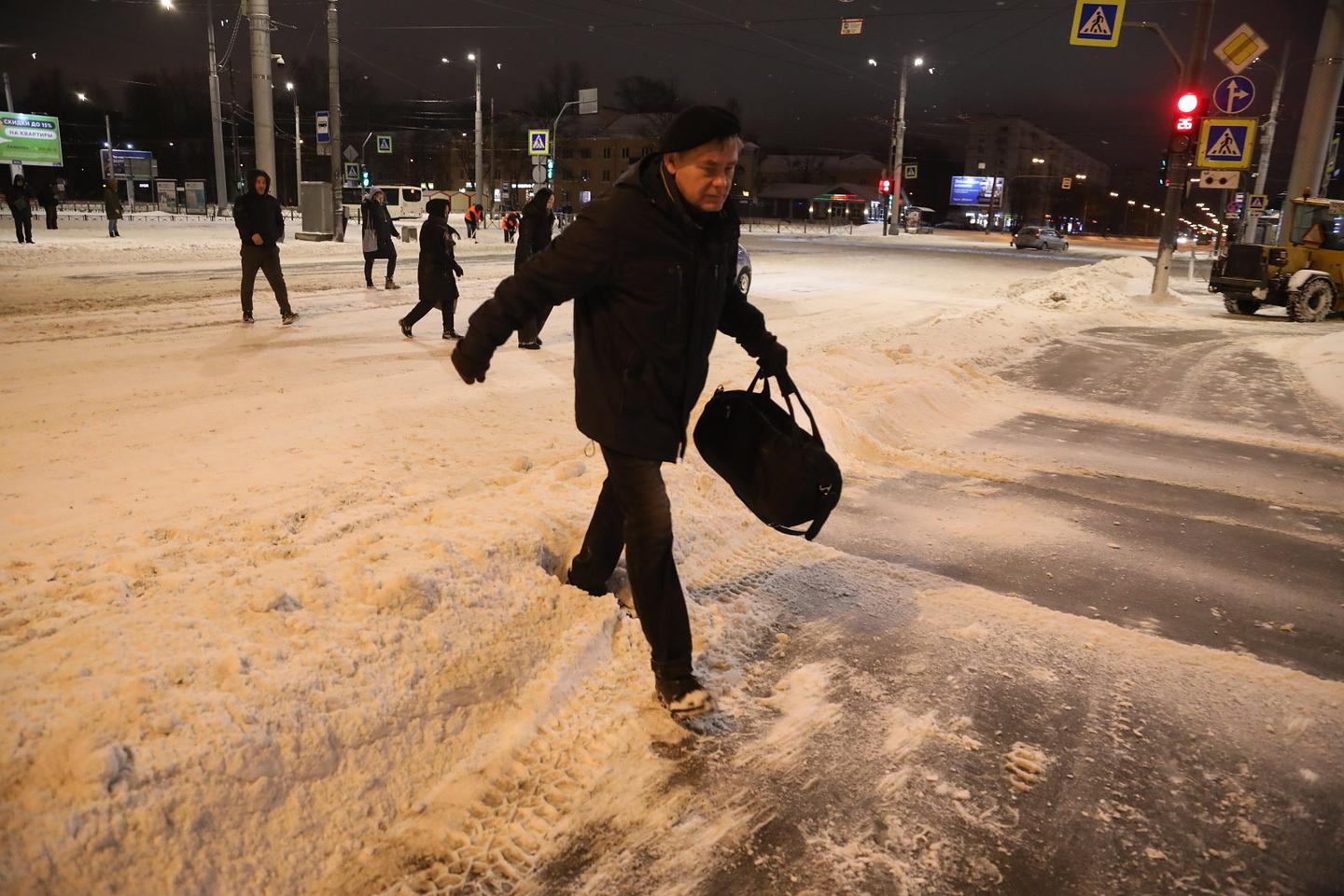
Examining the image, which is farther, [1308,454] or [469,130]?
[469,130]

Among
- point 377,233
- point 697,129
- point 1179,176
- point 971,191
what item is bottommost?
point 377,233

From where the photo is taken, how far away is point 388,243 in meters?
13.8

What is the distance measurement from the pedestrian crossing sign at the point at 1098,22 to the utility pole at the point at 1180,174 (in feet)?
6.42

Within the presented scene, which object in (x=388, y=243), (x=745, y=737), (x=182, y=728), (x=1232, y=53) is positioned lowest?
(x=745, y=737)

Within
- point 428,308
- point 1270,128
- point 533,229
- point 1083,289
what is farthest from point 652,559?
point 1270,128

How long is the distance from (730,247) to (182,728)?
212cm

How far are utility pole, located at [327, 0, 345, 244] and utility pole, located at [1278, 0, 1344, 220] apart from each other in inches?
897

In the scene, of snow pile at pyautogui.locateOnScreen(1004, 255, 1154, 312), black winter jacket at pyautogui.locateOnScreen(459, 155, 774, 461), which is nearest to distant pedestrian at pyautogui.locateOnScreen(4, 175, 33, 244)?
snow pile at pyautogui.locateOnScreen(1004, 255, 1154, 312)

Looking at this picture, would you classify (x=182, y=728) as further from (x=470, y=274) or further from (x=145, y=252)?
(x=145, y=252)

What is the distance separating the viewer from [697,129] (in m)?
2.65

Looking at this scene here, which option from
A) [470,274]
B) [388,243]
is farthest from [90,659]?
[470,274]

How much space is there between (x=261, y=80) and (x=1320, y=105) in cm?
2340

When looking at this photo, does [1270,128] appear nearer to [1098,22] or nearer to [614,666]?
[1098,22]

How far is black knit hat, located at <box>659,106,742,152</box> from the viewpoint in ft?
8.69
